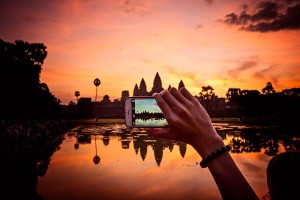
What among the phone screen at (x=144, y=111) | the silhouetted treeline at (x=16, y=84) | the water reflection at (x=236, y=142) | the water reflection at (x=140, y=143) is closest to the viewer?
the phone screen at (x=144, y=111)

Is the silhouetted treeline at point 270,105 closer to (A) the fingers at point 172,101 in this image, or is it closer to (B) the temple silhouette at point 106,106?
(B) the temple silhouette at point 106,106

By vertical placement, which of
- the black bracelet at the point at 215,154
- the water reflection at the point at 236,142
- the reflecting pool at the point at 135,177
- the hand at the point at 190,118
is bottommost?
the reflecting pool at the point at 135,177

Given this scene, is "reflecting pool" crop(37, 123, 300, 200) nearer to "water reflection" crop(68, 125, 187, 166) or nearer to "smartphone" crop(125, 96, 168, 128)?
"water reflection" crop(68, 125, 187, 166)

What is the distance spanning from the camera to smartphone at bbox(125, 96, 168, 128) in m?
2.13

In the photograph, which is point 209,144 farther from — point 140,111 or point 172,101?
point 140,111

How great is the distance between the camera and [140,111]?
91.1 inches

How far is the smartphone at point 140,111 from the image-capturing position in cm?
213

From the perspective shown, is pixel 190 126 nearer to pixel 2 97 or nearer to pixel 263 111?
pixel 2 97

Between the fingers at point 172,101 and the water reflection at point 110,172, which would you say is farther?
the water reflection at point 110,172

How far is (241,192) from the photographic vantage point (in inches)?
38.2

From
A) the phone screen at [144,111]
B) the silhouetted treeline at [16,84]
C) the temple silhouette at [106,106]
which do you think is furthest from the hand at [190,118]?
the temple silhouette at [106,106]

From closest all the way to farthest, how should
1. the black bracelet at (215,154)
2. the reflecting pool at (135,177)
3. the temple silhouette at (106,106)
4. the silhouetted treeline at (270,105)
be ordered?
the black bracelet at (215,154) < the reflecting pool at (135,177) < the silhouetted treeline at (270,105) < the temple silhouette at (106,106)

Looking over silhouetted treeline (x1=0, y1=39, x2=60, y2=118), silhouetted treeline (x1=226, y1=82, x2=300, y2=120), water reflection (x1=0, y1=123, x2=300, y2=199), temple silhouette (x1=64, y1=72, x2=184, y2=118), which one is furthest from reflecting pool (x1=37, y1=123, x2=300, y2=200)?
temple silhouette (x1=64, y1=72, x2=184, y2=118)

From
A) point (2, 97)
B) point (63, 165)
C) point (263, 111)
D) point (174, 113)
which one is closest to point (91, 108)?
point (263, 111)
